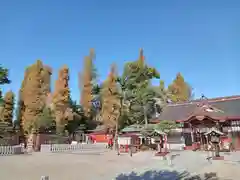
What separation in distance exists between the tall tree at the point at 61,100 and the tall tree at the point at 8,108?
9.34 meters

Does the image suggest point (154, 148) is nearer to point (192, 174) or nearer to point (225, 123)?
point (225, 123)

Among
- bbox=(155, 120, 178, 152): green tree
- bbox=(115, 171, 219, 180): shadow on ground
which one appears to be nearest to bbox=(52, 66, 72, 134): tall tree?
bbox=(155, 120, 178, 152): green tree

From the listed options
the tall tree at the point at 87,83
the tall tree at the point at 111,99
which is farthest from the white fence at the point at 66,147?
the tall tree at the point at 87,83

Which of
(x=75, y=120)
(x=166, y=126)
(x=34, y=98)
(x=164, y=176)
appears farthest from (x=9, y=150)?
(x=75, y=120)

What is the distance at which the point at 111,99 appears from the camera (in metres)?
33.3

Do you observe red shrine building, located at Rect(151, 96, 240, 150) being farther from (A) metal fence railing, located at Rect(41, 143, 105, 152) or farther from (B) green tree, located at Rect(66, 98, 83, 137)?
(B) green tree, located at Rect(66, 98, 83, 137)

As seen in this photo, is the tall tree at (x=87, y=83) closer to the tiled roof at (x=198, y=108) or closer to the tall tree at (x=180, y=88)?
the tiled roof at (x=198, y=108)

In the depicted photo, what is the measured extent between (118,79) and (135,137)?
905 centimetres

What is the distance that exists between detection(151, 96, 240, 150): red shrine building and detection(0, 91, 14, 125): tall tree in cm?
2366

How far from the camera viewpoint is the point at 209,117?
2252 centimetres

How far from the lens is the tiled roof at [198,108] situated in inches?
954

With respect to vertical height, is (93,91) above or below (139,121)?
above

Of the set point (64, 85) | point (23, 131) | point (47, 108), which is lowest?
point (23, 131)

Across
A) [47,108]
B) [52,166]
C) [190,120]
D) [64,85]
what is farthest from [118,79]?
[52,166]
